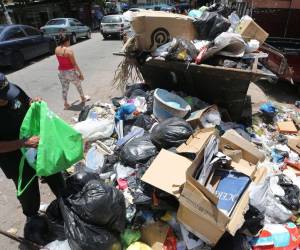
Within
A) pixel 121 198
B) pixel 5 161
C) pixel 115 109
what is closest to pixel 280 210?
pixel 121 198

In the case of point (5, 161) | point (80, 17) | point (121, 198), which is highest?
point (5, 161)

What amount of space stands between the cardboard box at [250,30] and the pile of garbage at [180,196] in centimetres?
172

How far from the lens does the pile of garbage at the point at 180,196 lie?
2.52 m

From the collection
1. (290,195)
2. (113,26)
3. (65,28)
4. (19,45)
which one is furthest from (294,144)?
(113,26)

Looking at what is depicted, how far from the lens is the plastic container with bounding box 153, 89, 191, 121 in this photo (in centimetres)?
418

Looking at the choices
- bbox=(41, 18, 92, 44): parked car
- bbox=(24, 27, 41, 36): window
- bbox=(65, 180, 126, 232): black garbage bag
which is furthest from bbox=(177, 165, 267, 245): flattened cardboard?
bbox=(41, 18, 92, 44): parked car

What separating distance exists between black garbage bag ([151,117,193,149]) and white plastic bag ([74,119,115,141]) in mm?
1007

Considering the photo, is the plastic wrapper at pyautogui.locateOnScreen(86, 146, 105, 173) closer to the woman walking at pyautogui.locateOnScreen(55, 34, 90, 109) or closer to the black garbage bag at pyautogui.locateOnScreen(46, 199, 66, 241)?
the black garbage bag at pyautogui.locateOnScreen(46, 199, 66, 241)

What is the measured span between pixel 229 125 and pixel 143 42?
1.97 m

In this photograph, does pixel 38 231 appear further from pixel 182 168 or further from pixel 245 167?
pixel 245 167

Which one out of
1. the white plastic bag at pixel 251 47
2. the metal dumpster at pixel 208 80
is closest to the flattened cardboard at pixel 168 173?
the metal dumpster at pixel 208 80

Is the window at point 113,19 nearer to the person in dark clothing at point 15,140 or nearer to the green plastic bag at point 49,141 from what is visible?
the person in dark clothing at point 15,140

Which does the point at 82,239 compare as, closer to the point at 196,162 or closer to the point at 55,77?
the point at 196,162

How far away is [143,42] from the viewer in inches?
197
